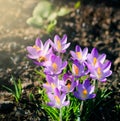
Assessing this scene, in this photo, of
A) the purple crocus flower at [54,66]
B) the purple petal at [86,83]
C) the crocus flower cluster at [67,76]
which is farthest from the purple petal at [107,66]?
the purple crocus flower at [54,66]

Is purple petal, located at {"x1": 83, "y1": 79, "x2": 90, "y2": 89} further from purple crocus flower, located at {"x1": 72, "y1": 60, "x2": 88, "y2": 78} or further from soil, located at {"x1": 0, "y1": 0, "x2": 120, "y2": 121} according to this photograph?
soil, located at {"x1": 0, "y1": 0, "x2": 120, "y2": 121}

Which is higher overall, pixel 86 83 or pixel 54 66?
pixel 54 66

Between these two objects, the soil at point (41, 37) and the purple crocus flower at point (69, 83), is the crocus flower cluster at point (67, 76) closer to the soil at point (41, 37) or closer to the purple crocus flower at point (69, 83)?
the purple crocus flower at point (69, 83)

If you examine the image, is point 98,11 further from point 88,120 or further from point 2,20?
point 88,120

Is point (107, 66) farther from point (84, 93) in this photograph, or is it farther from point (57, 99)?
point (57, 99)

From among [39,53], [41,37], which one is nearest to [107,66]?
[39,53]

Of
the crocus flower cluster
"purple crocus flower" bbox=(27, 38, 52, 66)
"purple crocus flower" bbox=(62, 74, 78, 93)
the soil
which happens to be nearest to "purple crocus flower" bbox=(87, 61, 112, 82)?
the crocus flower cluster

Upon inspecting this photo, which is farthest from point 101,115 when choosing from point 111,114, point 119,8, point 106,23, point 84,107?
point 119,8
